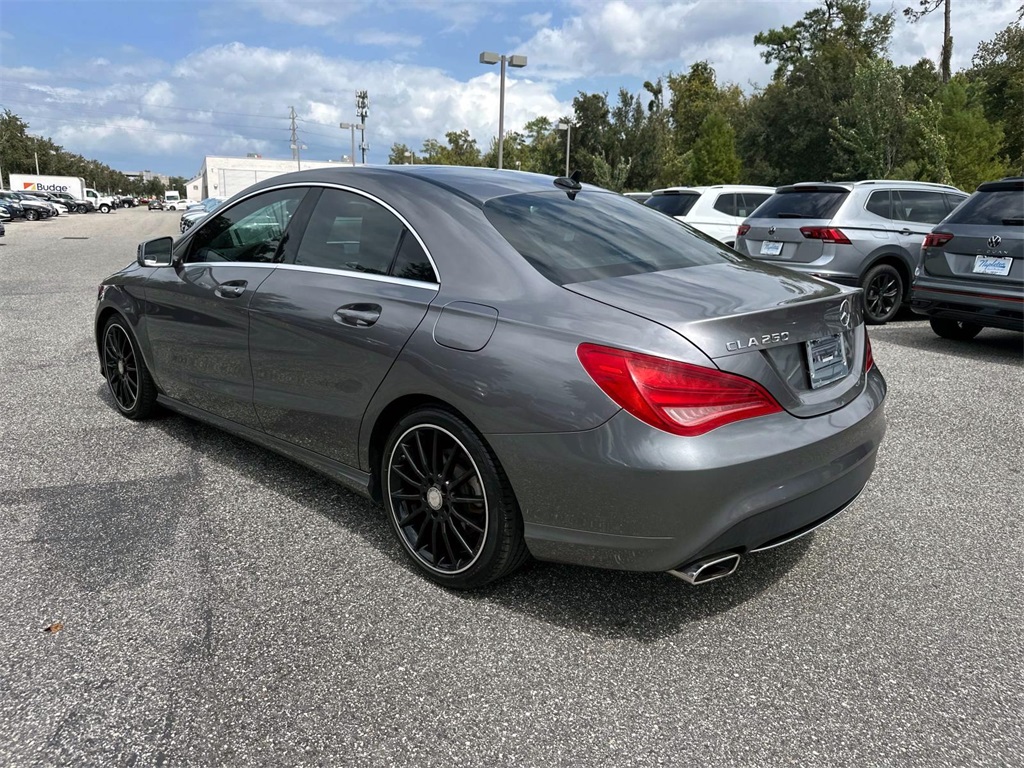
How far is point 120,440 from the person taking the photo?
4.70 meters

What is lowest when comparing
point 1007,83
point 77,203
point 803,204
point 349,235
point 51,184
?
point 349,235

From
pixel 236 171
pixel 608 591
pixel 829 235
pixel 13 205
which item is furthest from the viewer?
pixel 236 171

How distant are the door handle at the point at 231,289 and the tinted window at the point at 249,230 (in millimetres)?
145

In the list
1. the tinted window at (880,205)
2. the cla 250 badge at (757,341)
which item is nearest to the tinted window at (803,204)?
the tinted window at (880,205)

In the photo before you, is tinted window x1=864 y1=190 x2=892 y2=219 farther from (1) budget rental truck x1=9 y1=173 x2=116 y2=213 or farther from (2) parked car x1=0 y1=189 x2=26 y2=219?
(1) budget rental truck x1=9 y1=173 x2=116 y2=213

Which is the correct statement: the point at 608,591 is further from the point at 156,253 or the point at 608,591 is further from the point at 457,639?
the point at 156,253

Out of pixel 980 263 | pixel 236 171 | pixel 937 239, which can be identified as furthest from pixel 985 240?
pixel 236 171

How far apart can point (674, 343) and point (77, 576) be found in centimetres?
247

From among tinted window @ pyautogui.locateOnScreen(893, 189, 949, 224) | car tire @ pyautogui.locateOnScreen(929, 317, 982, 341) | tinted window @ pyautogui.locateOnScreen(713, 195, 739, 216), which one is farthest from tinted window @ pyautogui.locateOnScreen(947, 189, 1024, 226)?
tinted window @ pyautogui.locateOnScreen(713, 195, 739, 216)

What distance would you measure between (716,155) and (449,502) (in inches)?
1528

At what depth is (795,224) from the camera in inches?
355

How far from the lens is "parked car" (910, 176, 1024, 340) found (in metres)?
6.93

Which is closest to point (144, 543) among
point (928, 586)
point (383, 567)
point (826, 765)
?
point (383, 567)

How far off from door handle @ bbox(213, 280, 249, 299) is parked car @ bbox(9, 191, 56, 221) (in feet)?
171
